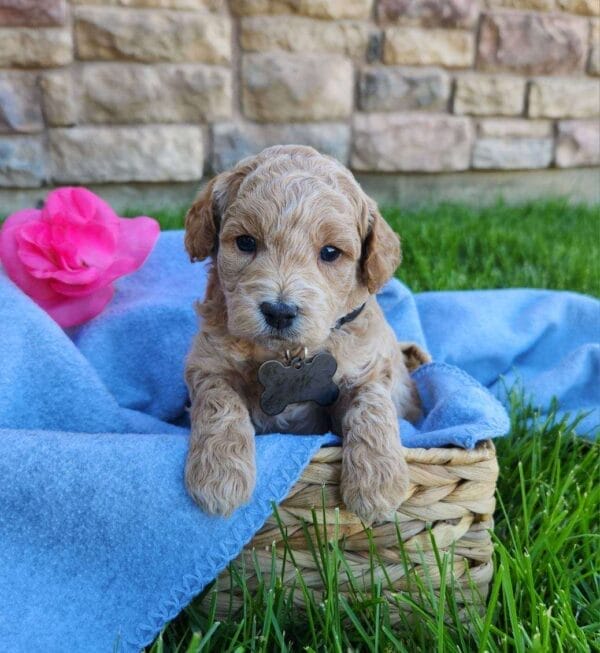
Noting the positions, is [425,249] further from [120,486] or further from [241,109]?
[120,486]

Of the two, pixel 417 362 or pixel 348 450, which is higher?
pixel 348 450

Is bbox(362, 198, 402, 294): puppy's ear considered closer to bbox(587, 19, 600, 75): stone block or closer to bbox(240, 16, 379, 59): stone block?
bbox(240, 16, 379, 59): stone block

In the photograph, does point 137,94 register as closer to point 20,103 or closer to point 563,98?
point 20,103

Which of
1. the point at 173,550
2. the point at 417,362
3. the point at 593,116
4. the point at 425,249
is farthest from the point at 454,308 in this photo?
the point at 593,116

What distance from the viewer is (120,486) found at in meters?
2.03

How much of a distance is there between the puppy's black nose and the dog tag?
0.25 metres

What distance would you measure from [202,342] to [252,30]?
3.88 m

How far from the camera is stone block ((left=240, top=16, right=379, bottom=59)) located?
5676 millimetres

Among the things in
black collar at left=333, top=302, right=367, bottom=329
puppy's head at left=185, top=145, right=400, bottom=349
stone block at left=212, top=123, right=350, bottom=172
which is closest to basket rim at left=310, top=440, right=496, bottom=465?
puppy's head at left=185, top=145, right=400, bottom=349

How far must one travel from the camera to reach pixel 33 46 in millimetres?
5199

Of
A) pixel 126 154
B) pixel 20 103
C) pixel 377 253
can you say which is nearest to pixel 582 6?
pixel 126 154

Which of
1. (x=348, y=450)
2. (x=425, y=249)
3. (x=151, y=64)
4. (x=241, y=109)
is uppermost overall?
(x=151, y=64)

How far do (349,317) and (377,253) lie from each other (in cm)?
26

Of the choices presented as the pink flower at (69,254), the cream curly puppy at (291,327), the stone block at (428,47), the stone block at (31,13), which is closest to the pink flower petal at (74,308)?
the pink flower at (69,254)
